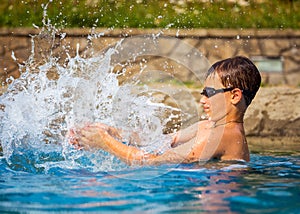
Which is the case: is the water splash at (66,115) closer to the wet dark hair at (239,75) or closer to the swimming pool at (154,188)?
the swimming pool at (154,188)

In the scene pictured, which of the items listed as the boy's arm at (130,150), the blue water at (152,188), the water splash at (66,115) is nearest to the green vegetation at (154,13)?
the water splash at (66,115)

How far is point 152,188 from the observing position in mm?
3551

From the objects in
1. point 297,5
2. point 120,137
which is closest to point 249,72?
point 120,137

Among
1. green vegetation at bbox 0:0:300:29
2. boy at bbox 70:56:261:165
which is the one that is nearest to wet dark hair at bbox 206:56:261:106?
boy at bbox 70:56:261:165

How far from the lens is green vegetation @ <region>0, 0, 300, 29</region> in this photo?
27.0ft

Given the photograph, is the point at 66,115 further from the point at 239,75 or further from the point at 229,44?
the point at 229,44

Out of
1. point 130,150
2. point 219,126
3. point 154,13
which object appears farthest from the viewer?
point 154,13

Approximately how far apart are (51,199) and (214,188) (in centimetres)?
90

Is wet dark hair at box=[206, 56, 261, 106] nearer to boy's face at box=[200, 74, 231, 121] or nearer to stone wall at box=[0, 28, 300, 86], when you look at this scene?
boy's face at box=[200, 74, 231, 121]

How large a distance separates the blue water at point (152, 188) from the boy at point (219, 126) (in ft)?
0.23

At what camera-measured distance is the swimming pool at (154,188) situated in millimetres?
3089

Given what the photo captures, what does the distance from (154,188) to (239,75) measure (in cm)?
110

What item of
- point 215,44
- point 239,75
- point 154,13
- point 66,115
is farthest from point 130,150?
point 154,13

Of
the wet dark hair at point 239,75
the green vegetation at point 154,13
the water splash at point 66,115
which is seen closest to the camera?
the wet dark hair at point 239,75
